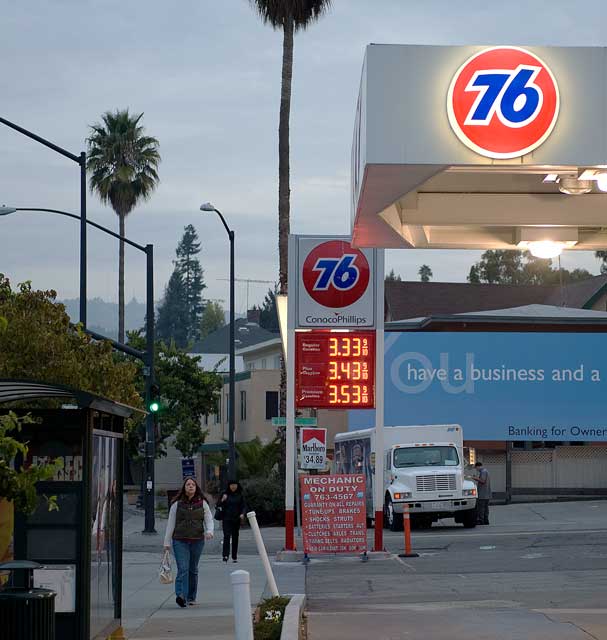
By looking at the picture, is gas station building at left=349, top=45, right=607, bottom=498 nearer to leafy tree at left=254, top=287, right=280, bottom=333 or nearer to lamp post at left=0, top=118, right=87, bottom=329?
lamp post at left=0, top=118, right=87, bottom=329

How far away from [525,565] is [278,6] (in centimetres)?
2019

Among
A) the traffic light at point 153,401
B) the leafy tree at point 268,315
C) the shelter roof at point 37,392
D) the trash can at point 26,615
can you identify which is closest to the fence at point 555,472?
the traffic light at point 153,401

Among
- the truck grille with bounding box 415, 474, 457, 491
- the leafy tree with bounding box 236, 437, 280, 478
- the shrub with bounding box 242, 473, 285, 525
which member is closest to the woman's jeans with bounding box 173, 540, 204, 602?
the truck grille with bounding box 415, 474, 457, 491

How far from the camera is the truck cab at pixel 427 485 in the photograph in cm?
3444

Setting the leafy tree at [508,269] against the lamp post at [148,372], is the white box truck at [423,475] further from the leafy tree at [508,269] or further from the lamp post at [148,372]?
the leafy tree at [508,269]

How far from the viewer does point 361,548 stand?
24562 mm

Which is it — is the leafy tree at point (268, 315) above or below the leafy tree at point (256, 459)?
above

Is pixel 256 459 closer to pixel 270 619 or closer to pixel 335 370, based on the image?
pixel 335 370

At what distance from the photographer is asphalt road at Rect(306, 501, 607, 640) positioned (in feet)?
46.5

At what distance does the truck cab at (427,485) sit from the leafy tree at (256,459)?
9698 millimetres

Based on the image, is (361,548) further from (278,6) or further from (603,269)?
(603,269)

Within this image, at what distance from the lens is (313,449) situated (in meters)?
32.3

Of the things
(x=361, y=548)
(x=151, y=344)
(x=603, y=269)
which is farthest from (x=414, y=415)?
(x=603, y=269)

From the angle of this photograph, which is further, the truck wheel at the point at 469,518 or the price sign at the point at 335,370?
the truck wheel at the point at 469,518
